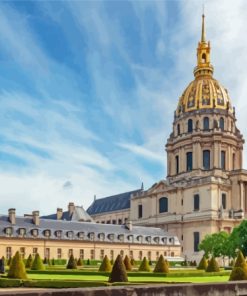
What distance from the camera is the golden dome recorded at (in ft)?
300

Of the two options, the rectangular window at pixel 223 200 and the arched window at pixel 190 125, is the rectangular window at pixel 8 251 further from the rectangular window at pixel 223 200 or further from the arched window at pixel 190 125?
the arched window at pixel 190 125

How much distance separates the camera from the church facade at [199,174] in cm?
8100

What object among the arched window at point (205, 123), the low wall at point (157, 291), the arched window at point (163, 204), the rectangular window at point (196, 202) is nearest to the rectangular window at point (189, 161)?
the arched window at point (205, 123)

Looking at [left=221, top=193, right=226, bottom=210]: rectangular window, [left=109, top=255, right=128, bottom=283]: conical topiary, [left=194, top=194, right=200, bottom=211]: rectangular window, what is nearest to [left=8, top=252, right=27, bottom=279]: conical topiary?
[left=109, top=255, right=128, bottom=283]: conical topiary

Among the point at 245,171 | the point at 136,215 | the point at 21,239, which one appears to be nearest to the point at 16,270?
the point at 21,239

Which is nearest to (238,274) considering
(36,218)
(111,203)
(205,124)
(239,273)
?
(239,273)

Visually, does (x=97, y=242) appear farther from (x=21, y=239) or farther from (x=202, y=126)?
(x=202, y=126)

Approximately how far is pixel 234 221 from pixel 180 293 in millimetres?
73685

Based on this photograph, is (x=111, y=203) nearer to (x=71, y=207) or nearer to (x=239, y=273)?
(x=71, y=207)

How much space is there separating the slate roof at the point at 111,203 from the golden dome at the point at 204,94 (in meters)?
21.7

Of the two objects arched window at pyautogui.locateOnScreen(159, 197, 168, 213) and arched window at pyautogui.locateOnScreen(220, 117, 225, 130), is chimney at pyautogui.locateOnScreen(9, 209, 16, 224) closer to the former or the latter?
arched window at pyautogui.locateOnScreen(159, 197, 168, 213)

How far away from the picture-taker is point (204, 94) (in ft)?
303

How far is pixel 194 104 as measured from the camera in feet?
302

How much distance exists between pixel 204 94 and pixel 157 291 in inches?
3356
